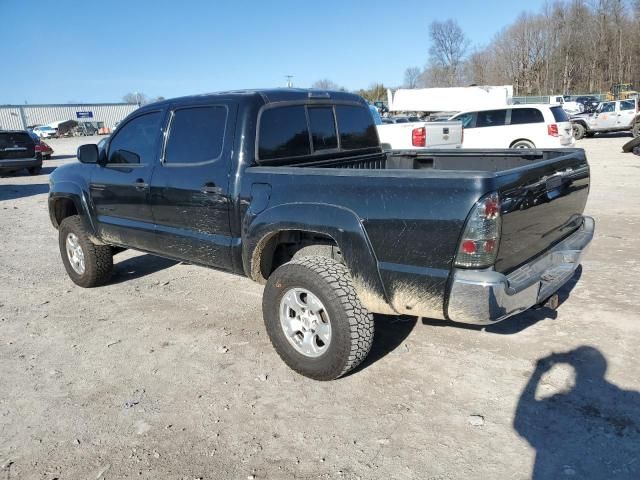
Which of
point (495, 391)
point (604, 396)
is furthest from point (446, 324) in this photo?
point (604, 396)

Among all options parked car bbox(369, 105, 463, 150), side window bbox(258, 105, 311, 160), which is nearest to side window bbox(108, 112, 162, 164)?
side window bbox(258, 105, 311, 160)

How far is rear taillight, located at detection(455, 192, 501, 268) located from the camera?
101 inches

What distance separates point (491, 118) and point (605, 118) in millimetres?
12074

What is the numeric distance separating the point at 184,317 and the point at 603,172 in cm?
1179

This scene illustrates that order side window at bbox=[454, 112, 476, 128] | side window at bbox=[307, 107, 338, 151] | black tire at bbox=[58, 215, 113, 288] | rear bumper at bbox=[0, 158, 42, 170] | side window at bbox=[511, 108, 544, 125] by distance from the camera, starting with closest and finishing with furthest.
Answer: side window at bbox=[307, 107, 338, 151] → black tire at bbox=[58, 215, 113, 288] → side window at bbox=[511, 108, 544, 125] → side window at bbox=[454, 112, 476, 128] → rear bumper at bbox=[0, 158, 42, 170]

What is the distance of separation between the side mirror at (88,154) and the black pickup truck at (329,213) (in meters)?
0.02

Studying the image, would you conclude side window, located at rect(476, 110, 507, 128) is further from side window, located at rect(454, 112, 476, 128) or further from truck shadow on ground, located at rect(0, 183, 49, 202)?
truck shadow on ground, located at rect(0, 183, 49, 202)

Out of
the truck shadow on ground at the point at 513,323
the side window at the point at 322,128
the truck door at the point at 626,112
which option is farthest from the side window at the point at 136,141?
the truck door at the point at 626,112

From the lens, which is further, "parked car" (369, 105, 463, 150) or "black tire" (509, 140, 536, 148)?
"black tire" (509, 140, 536, 148)

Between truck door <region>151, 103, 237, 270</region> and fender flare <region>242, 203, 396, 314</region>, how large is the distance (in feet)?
1.86

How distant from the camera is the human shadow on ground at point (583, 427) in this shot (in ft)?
8.04

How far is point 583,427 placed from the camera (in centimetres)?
275

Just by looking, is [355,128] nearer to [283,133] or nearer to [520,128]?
[283,133]

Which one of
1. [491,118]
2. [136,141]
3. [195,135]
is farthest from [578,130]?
[195,135]
